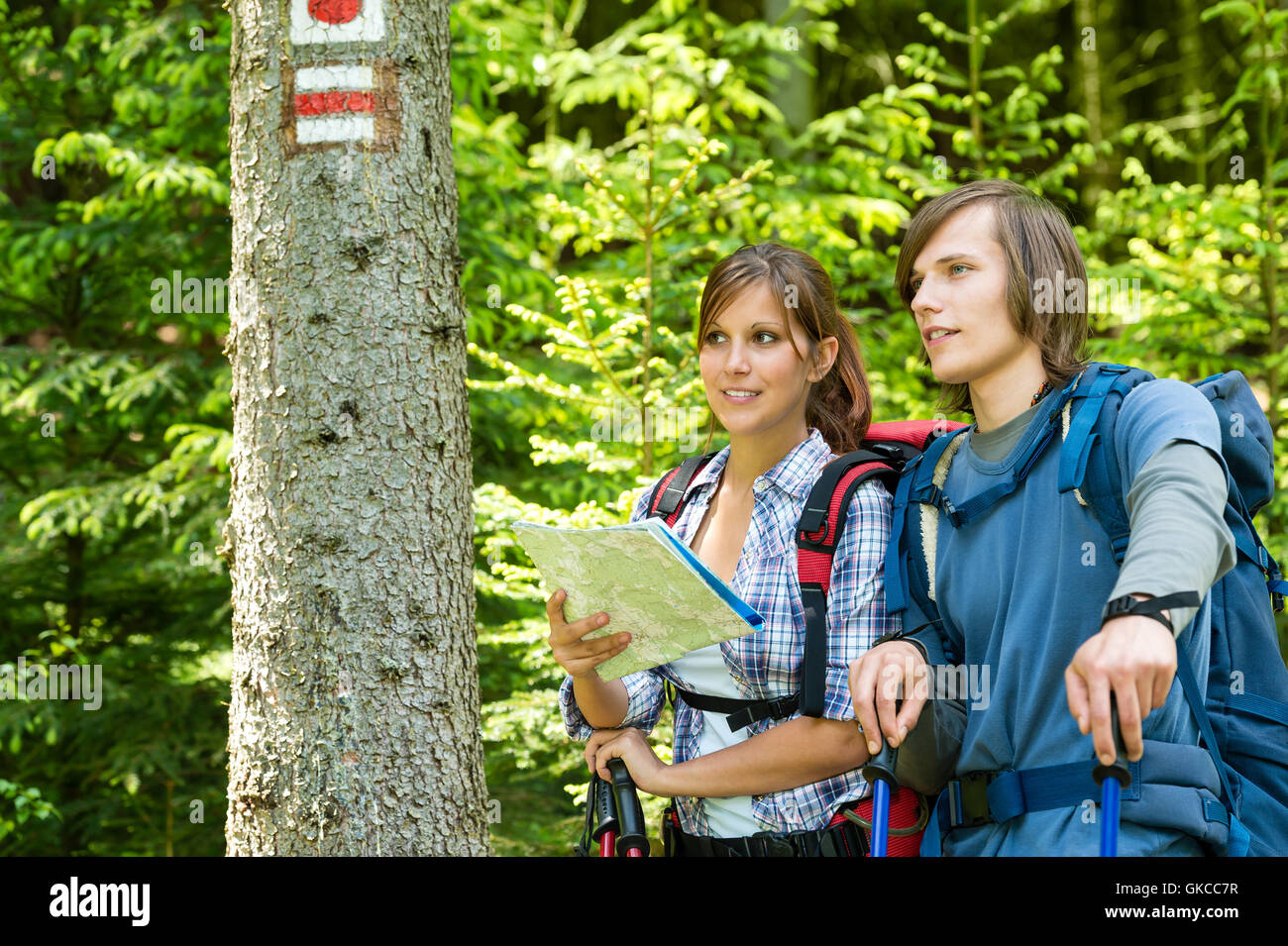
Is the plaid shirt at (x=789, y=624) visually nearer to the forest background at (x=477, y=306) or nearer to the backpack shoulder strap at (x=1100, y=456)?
the backpack shoulder strap at (x=1100, y=456)

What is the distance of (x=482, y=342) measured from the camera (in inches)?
241

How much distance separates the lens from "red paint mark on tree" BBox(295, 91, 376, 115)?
2787 millimetres

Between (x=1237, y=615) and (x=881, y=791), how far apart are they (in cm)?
73

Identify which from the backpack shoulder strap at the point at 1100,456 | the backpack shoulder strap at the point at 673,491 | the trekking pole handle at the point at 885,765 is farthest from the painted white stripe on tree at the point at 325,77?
the trekking pole handle at the point at 885,765

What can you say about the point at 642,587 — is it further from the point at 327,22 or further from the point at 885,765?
the point at 327,22

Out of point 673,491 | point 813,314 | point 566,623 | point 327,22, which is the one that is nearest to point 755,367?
point 813,314

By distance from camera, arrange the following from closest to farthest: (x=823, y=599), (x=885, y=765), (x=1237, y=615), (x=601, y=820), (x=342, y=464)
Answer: (x=1237, y=615) < (x=885, y=765) < (x=823, y=599) < (x=601, y=820) < (x=342, y=464)

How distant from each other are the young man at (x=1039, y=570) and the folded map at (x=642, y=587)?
0.31m

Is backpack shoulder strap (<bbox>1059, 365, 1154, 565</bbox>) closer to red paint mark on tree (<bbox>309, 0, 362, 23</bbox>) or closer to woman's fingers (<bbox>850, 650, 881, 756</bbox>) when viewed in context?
woman's fingers (<bbox>850, 650, 881, 756</bbox>)

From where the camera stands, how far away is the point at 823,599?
7.52 feet

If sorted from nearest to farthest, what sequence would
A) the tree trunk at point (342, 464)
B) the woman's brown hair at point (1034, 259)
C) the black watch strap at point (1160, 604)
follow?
the black watch strap at point (1160, 604), the woman's brown hair at point (1034, 259), the tree trunk at point (342, 464)

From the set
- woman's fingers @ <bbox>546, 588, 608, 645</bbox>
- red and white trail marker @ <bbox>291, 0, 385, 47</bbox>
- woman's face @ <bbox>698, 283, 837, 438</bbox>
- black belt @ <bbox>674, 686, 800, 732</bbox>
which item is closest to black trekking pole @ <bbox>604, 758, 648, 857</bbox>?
black belt @ <bbox>674, 686, 800, 732</bbox>

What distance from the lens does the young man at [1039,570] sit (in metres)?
1.63
